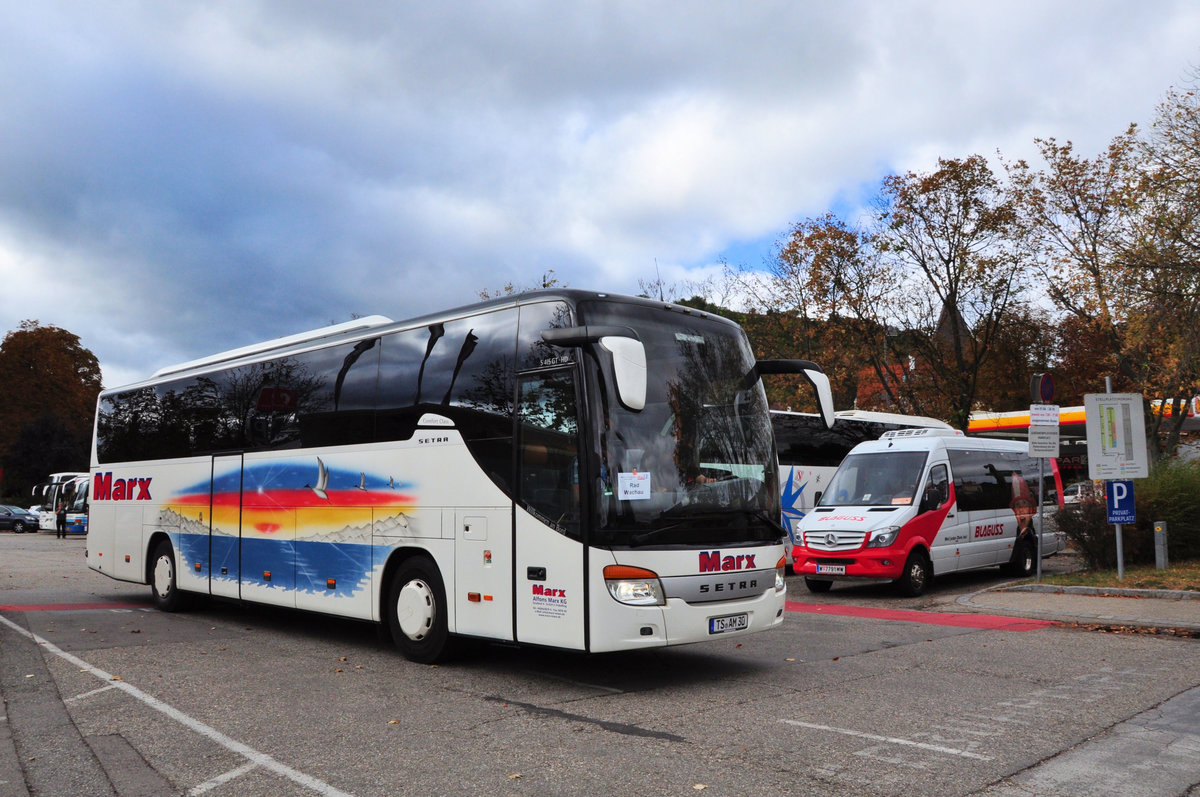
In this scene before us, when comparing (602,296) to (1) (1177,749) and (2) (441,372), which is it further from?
(1) (1177,749)

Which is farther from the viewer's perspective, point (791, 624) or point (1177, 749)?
point (791, 624)

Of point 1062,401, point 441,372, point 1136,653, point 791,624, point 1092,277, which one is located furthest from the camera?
point 1062,401

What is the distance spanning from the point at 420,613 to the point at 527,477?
79.7 inches

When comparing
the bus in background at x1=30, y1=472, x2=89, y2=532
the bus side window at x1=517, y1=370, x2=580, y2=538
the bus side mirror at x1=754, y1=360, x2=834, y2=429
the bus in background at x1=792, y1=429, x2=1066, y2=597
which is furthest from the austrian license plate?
the bus in background at x1=30, y1=472, x2=89, y2=532

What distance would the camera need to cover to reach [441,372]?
9.35 metres

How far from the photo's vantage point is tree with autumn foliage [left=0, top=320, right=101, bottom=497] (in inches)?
2768

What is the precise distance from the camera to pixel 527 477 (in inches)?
323

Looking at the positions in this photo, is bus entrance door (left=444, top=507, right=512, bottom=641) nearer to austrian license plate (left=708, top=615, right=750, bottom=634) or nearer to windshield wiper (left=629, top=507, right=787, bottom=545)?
windshield wiper (left=629, top=507, right=787, bottom=545)

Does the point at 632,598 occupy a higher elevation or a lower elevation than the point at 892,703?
higher

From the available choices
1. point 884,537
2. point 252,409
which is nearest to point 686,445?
point 252,409

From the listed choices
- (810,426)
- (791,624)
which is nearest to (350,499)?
(791,624)

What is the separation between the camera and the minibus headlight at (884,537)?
15.3m

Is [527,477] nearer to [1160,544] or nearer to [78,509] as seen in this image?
[1160,544]

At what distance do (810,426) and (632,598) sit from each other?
1407 centimetres
